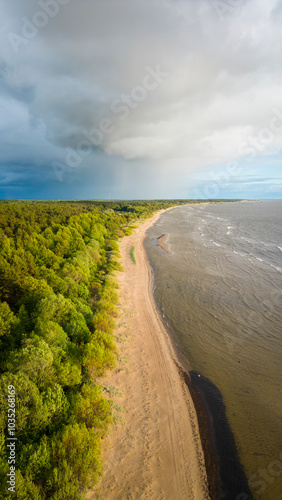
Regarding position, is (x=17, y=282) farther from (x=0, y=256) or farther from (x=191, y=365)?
(x=191, y=365)

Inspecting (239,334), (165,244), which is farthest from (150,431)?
(165,244)

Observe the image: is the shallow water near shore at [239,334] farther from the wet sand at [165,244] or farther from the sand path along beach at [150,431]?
the wet sand at [165,244]

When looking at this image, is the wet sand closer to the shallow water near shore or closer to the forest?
the shallow water near shore

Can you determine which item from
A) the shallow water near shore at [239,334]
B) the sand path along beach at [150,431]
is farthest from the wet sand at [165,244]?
Answer: the sand path along beach at [150,431]

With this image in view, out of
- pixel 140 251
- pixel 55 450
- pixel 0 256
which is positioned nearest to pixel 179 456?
pixel 55 450

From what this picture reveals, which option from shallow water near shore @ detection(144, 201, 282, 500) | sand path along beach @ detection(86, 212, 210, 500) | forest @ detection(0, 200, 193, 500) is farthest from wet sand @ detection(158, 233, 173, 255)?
sand path along beach @ detection(86, 212, 210, 500)
